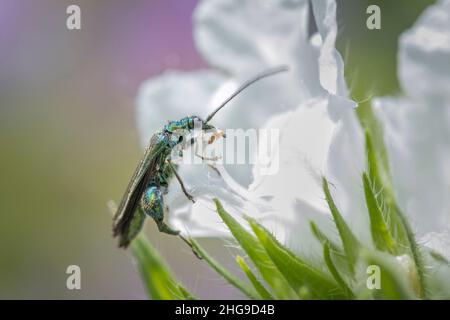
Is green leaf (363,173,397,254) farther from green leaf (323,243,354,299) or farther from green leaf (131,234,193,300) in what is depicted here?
green leaf (131,234,193,300)

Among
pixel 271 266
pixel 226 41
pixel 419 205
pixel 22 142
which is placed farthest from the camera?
pixel 22 142

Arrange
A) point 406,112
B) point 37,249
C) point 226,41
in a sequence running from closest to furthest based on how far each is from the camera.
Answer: point 406,112 < point 226,41 < point 37,249

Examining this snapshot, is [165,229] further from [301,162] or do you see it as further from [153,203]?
[301,162]

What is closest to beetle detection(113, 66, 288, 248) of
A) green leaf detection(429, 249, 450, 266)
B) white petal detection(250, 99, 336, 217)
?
white petal detection(250, 99, 336, 217)

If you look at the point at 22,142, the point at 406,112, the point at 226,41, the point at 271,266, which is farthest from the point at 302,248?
the point at 22,142

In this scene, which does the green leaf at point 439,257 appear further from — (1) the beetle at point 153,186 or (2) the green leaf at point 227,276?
(1) the beetle at point 153,186

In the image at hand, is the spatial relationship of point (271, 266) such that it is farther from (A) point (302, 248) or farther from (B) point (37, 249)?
(B) point (37, 249)
